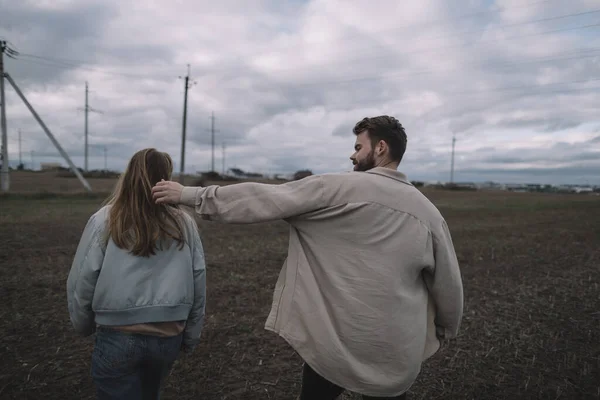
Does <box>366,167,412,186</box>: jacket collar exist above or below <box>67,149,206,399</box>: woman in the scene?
above

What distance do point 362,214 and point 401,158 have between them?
393 millimetres

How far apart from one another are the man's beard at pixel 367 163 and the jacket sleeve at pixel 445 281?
47 centimetres

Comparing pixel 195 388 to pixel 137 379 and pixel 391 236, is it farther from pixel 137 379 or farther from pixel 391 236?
pixel 391 236

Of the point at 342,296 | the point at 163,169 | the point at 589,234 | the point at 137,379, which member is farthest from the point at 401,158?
the point at 589,234

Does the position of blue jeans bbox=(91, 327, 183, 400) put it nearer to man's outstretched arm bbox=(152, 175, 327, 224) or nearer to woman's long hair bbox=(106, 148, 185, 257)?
woman's long hair bbox=(106, 148, 185, 257)

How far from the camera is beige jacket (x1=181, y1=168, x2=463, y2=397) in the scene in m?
2.01

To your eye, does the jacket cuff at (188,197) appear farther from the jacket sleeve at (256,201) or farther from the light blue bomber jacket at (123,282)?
the light blue bomber jacket at (123,282)

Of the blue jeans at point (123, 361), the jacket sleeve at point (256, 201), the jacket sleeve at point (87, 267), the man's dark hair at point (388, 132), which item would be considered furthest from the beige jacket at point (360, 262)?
the blue jeans at point (123, 361)

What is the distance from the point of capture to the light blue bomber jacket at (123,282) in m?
2.13

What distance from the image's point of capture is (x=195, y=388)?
3799mm

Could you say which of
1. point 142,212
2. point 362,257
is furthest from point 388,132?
point 142,212

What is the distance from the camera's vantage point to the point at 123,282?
2.13 meters

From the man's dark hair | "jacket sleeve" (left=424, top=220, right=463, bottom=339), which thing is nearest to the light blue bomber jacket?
the man's dark hair

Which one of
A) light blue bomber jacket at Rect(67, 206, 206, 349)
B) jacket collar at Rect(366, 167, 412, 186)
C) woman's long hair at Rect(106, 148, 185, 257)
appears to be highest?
jacket collar at Rect(366, 167, 412, 186)
